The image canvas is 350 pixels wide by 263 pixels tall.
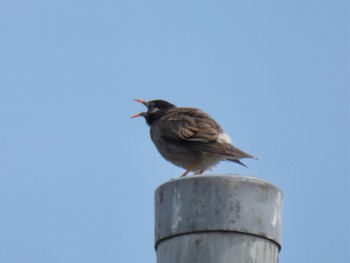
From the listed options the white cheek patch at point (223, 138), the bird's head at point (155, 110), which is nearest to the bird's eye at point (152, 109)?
the bird's head at point (155, 110)

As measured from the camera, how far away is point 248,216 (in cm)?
425

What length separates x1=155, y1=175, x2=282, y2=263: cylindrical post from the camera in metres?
4.12

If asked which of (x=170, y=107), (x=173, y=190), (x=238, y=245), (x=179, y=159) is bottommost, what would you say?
(x=238, y=245)

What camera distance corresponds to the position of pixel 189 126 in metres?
10.7

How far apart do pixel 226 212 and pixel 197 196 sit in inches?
6.8

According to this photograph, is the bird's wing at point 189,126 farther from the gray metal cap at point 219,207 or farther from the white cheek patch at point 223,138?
the gray metal cap at point 219,207

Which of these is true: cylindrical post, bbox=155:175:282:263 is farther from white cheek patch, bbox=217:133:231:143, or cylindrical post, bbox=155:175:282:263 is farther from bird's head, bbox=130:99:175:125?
bird's head, bbox=130:99:175:125

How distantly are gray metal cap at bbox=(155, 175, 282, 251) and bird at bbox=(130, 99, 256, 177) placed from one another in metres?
5.71

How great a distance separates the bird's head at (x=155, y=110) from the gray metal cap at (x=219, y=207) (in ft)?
23.9

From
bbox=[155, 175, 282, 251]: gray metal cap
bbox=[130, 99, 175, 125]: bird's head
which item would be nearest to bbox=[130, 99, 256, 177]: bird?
bbox=[130, 99, 175, 125]: bird's head

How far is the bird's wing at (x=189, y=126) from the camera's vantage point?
10562 mm

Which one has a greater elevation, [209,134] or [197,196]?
[209,134]

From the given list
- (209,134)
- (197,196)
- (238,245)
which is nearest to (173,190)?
A: (197,196)

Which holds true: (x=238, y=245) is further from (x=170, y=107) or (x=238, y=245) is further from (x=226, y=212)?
(x=170, y=107)
